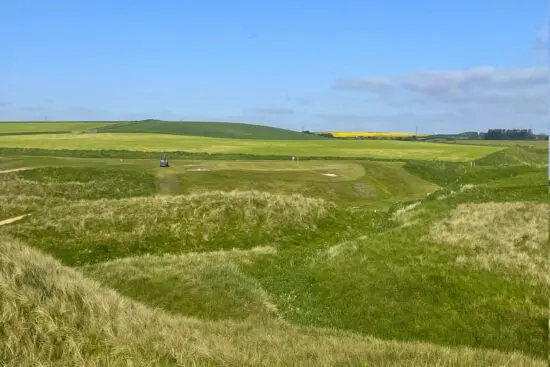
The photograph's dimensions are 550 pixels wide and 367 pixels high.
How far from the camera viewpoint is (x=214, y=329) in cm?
1221

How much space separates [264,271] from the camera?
2683 cm

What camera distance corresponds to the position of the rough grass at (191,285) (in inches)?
773

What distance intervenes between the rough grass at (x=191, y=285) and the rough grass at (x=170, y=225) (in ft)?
22.3

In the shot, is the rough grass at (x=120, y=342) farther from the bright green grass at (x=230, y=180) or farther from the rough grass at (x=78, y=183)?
the rough grass at (x=78, y=183)

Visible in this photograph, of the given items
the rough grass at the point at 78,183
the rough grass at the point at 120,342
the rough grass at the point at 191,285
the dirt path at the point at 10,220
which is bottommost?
the dirt path at the point at 10,220

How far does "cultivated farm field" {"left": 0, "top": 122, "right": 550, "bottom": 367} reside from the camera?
9367 millimetres

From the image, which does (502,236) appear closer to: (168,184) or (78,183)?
(168,184)

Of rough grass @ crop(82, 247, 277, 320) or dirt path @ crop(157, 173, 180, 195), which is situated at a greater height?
dirt path @ crop(157, 173, 180, 195)

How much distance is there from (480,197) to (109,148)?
275ft

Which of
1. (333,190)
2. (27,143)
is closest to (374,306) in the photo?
(333,190)

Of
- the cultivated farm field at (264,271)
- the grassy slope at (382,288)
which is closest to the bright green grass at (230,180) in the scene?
the cultivated farm field at (264,271)

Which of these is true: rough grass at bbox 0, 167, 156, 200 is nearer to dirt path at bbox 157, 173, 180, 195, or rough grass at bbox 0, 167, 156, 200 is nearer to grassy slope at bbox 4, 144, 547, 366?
dirt path at bbox 157, 173, 180, 195

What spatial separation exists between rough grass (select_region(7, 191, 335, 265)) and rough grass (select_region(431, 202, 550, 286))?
37.2 feet

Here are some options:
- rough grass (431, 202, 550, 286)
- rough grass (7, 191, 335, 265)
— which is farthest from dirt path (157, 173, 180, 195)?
Result: rough grass (431, 202, 550, 286)
